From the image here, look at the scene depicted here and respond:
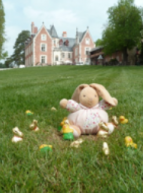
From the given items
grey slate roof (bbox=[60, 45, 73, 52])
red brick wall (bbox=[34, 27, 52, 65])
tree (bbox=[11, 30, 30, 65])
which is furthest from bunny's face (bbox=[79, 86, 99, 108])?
tree (bbox=[11, 30, 30, 65])

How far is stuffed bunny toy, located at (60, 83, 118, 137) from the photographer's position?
6.59 ft

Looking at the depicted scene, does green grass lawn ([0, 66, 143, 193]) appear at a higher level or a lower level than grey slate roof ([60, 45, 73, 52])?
lower

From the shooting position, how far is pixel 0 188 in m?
1.12

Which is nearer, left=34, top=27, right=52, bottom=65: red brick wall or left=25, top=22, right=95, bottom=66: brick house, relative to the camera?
left=34, top=27, right=52, bottom=65: red brick wall

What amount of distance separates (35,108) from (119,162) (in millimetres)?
1955

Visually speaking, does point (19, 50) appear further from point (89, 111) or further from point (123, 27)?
point (89, 111)

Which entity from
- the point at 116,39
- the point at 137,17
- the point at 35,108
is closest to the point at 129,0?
the point at 137,17

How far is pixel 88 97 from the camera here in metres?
2.07

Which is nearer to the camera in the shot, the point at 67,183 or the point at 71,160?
the point at 67,183

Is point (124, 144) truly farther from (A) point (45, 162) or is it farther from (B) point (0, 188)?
(B) point (0, 188)

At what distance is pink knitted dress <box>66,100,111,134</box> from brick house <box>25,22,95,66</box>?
4080 cm

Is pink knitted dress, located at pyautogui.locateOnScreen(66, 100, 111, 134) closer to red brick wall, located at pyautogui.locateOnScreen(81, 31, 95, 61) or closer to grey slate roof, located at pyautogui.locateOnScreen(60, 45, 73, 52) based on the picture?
red brick wall, located at pyautogui.locateOnScreen(81, 31, 95, 61)

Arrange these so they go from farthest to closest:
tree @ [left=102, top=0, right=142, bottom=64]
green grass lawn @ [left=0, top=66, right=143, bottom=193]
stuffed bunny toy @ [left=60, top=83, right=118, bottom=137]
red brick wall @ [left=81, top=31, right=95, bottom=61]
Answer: red brick wall @ [left=81, top=31, right=95, bottom=61], tree @ [left=102, top=0, right=142, bottom=64], stuffed bunny toy @ [left=60, top=83, right=118, bottom=137], green grass lawn @ [left=0, top=66, right=143, bottom=193]

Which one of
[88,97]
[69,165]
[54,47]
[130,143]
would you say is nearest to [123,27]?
[54,47]
